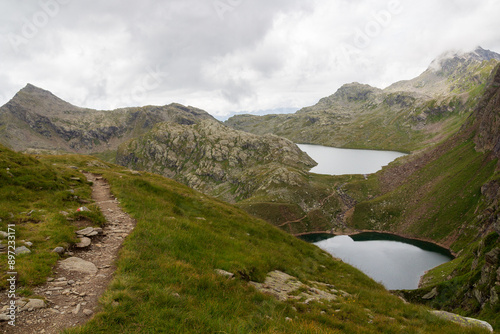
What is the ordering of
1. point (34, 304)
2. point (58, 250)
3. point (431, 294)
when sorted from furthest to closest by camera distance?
1. point (431, 294)
2. point (58, 250)
3. point (34, 304)

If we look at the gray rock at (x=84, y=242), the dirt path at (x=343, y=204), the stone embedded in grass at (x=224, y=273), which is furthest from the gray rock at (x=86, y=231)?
the dirt path at (x=343, y=204)

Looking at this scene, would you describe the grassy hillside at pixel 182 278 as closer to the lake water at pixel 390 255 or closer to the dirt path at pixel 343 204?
the lake water at pixel 390 255

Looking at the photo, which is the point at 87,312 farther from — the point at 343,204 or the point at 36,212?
the point at 343,204

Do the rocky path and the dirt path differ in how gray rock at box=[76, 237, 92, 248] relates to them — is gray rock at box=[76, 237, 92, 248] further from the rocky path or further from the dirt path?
the dirt path

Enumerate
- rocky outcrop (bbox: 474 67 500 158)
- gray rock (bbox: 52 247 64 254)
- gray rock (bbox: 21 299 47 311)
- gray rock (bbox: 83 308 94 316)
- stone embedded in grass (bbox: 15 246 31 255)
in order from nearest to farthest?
gray rock (bbox: 21 299 47 311) → gray rock (bbox: 83 308 94 316) → stone embedded in grass (bbox: 15 246 31 255) → gray rock (bbox: 52 247 64 254) → rocky outcrop (bbox: 474 67 500 158)

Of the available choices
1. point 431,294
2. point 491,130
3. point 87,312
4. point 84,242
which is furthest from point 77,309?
point 491,130

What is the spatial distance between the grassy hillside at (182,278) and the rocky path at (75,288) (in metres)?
0.58

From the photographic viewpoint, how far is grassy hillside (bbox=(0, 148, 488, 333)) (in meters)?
7.56

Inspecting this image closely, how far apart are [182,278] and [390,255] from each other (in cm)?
12461

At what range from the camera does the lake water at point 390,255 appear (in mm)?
87250

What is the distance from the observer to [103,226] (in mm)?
15180

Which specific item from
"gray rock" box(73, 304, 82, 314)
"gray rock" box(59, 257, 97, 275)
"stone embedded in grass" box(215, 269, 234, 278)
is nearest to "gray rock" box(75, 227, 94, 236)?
"gray rock" box(59, 257, 97, 275)

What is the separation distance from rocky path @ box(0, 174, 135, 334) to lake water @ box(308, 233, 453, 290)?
74.7m

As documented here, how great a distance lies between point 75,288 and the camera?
8.78m
